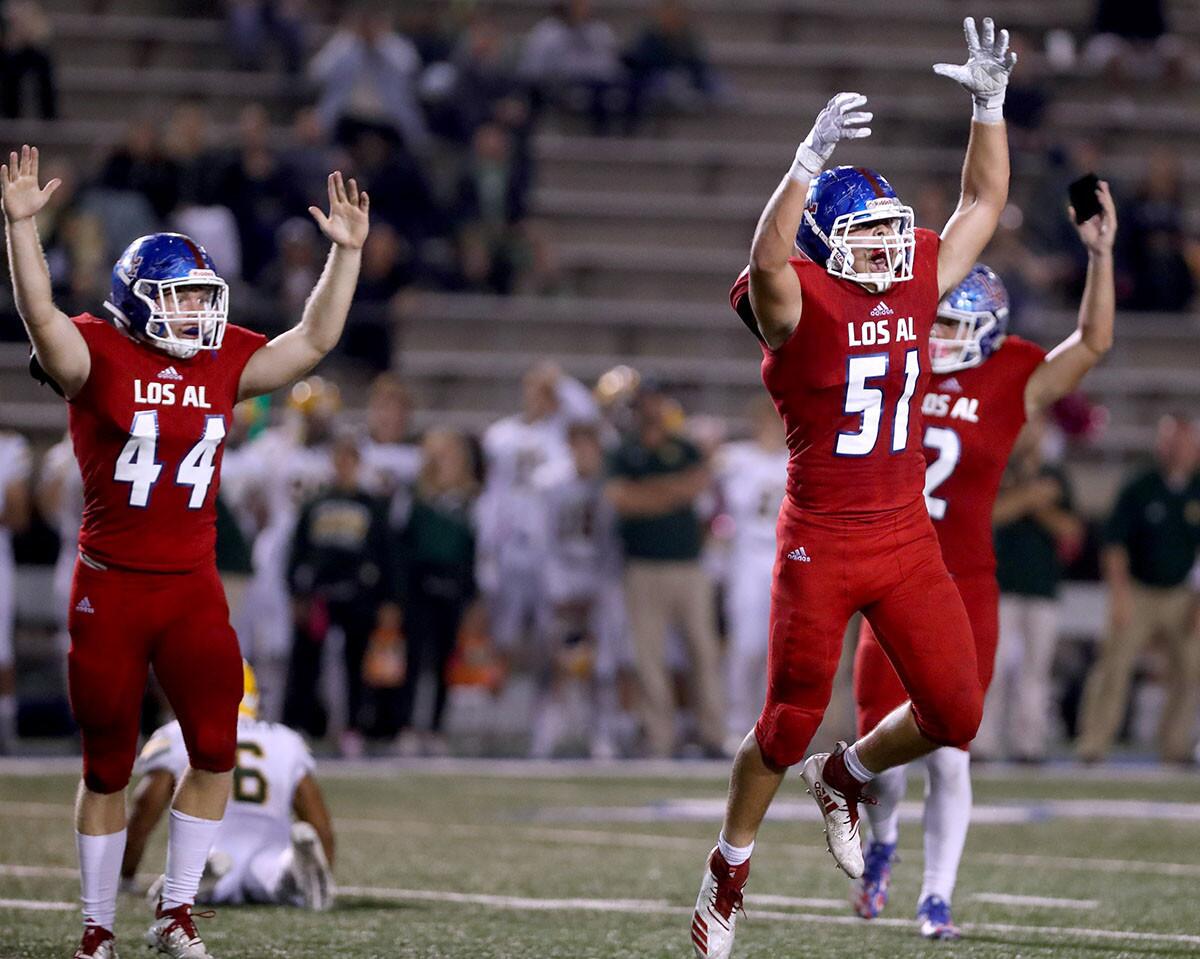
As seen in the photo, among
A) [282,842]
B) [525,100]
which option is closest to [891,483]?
[282,842]

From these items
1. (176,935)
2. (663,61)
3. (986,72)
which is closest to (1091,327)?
(986,72)

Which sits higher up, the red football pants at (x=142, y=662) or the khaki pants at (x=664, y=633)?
the red football pants at (x=142, y=662)

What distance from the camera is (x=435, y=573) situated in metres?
12.2

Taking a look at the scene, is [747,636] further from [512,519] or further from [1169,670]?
[1169,670]

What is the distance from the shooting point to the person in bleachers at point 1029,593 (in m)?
11.8

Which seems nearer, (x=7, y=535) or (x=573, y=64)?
(x=7, y=535)

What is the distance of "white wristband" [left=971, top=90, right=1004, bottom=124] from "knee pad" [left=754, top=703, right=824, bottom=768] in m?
1.61

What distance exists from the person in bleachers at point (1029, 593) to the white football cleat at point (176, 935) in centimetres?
722

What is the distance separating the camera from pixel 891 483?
5266 millimetres

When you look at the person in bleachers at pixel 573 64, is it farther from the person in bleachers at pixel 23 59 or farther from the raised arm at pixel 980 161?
the raised arm at pixel 980 161

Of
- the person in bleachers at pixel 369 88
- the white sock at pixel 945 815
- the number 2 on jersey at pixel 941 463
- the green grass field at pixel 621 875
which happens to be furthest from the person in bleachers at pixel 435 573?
the white sock at pixel 945 815

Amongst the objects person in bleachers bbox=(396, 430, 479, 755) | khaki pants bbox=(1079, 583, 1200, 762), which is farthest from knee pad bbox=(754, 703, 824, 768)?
khaki pants bbox=(1079, 583, 1200, 762)

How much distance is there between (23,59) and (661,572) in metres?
6.34

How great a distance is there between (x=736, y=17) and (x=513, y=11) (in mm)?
1879
